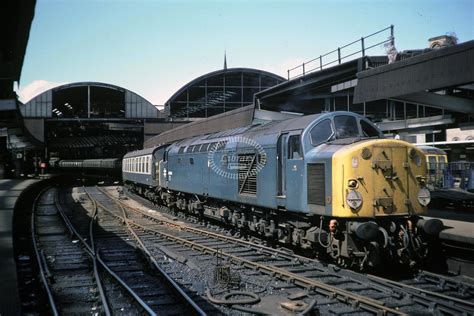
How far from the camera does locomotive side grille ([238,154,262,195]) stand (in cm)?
1164

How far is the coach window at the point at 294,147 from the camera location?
982 cm

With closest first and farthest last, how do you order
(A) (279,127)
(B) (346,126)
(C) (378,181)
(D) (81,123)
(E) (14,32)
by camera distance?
(C) (378,181) < (B) (346,126) < (E) (14,32) < (A) (279,127) < (D) (81,123)

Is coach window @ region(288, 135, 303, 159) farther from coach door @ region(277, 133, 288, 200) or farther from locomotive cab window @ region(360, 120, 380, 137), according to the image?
locomotive cab window @ region(360, 120, 380, 137)

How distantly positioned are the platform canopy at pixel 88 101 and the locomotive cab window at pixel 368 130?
38865mm

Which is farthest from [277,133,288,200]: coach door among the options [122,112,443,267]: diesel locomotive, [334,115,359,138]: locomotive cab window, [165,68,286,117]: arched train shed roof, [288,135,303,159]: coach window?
[165,68,286,117]: arched train shed roof

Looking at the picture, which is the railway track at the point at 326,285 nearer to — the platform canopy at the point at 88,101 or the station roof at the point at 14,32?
the station roof at the point at 14,32

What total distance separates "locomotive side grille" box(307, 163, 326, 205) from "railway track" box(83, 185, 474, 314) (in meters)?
1.54

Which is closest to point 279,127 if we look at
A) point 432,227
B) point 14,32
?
point 432,227

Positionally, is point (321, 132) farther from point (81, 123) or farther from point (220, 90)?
point (81, 123)

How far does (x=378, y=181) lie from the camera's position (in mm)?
8711

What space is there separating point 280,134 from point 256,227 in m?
3.06

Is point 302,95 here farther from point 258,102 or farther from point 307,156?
point 307,156

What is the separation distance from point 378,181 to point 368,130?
187 cm

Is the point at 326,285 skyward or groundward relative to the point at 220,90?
groundward
